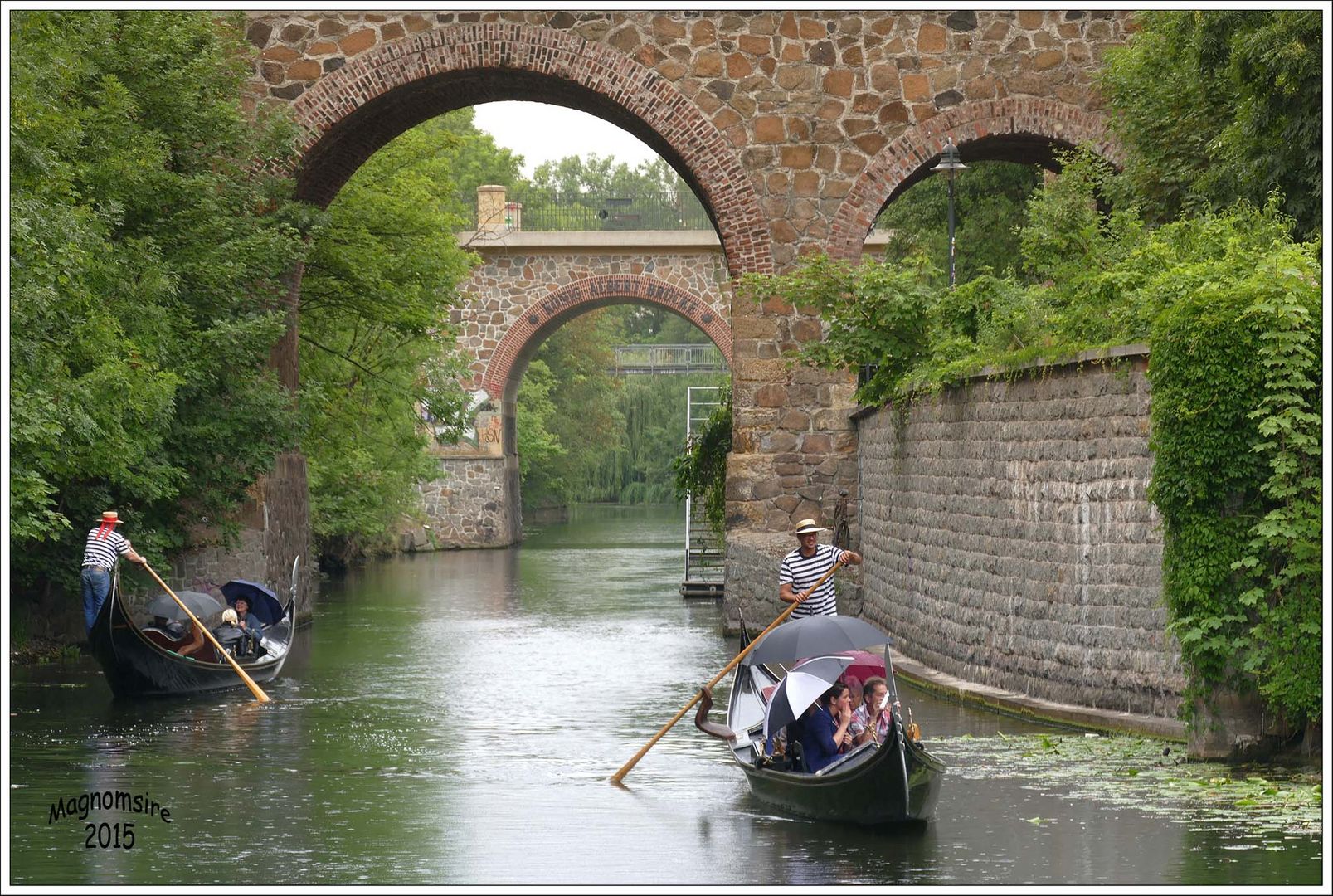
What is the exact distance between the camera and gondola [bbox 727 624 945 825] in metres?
8.94

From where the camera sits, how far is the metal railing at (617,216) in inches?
1561

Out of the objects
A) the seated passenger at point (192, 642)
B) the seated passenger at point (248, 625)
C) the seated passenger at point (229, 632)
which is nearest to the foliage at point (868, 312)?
the seated passenger at point (248, 625)

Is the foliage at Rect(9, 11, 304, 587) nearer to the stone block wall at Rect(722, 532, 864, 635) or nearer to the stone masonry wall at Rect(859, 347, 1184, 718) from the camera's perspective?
the stone block wall at Rect(722, 532, 864, 635)

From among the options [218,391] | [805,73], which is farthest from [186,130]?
[805,73]

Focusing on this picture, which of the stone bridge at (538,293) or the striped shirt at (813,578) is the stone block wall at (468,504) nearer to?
the stone bridge at (538,293)

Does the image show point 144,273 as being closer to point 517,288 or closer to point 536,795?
point 536,795

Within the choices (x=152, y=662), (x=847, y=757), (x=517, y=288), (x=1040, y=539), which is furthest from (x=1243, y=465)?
(x=517, y=288)

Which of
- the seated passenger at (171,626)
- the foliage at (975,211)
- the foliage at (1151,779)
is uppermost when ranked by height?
the foliage at (975,211)

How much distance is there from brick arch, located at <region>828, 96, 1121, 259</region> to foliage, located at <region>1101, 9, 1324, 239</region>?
619 millimetres

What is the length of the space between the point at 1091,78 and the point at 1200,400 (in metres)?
9.99

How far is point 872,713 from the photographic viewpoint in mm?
9711

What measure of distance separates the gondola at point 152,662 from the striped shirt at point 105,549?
211mm

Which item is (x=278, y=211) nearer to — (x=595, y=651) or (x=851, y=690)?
(x=595, y=651)

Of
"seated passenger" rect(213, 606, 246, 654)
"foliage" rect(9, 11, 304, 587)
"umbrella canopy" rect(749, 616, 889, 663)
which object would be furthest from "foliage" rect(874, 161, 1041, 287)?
"umbrella canopy" rect(749, 616, 889, 663)
